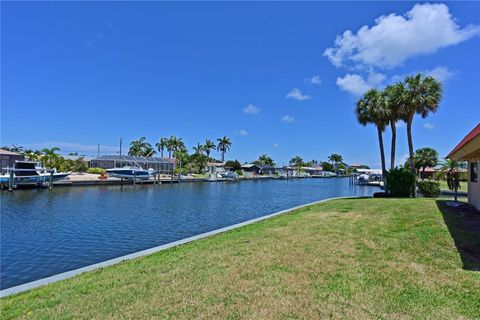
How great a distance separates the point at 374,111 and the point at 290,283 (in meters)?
26.8

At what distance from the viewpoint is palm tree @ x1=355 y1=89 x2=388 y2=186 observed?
94.3ft

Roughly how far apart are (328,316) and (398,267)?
8.91 feet

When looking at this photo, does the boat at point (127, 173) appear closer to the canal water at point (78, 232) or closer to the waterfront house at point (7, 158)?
the waterfront house at point (7, 158)

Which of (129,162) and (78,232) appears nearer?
(78,232)

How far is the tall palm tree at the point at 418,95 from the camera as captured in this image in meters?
24.0

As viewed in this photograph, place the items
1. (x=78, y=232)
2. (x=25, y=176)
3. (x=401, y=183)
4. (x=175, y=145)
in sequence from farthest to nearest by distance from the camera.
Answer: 1. (x=175, y=145)
2. (x=25, y=176)
3. (x=401, y=183)
4. (x=78, y=232)

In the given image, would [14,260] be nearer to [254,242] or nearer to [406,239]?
[254,242]

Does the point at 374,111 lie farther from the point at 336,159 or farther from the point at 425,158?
the point at 336,159

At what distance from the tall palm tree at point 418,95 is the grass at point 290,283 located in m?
17.4

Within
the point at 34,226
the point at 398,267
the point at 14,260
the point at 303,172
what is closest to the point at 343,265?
the point at 398,267

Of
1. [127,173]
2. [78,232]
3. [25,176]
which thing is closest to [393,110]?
[78,232]

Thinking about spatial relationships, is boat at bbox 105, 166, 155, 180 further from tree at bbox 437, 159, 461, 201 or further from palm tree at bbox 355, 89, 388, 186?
tree at bbox 437, 159, 461, 201

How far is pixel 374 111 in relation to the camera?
95.3 feet

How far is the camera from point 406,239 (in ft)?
28.2
